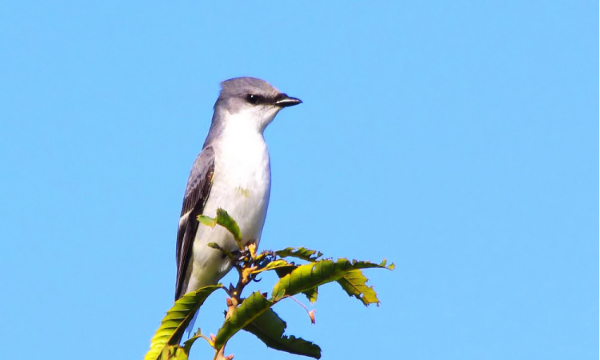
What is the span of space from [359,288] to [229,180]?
9.24 ft

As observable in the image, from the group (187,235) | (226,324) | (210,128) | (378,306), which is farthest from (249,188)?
(226,324)

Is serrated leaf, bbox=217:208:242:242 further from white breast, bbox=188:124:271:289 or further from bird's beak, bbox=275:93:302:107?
bird's beak, bbox=275:93:302:107

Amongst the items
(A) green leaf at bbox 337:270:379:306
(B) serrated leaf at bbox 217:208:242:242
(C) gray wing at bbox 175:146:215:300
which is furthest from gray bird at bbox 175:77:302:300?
(A) green leaf at bbox 337:270:379:306

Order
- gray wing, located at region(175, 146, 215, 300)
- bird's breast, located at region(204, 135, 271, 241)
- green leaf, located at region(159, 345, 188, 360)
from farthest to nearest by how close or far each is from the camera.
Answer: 1. gray wing, located at region(175, 146, 215, 300)
2. bird's breast, located at region(204, 135, 271, 241)
3. green leaf, located at region(159, 345, 188, 360)

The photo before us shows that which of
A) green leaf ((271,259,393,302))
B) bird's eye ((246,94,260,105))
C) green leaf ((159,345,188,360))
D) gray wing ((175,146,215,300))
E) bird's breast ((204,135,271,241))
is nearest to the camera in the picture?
green leaf ((159,345,188,360))

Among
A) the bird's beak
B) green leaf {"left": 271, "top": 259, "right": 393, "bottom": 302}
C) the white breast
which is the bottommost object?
green leaf {"left": 271, "top": 259, "right": 393, "bottom": 302}

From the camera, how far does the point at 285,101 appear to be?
766cm

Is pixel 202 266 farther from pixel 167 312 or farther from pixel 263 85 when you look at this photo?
pixel 167 312

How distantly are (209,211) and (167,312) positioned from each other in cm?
304

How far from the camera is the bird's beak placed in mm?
7656

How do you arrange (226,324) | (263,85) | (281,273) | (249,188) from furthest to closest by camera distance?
(263,85)
(249,188)
(281,273)
(226,324)

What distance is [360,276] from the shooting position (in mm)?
4465

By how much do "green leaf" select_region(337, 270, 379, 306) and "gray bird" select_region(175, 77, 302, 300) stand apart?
2.48 metres

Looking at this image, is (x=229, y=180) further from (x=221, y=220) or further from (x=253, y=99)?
(x=221, y=220)
